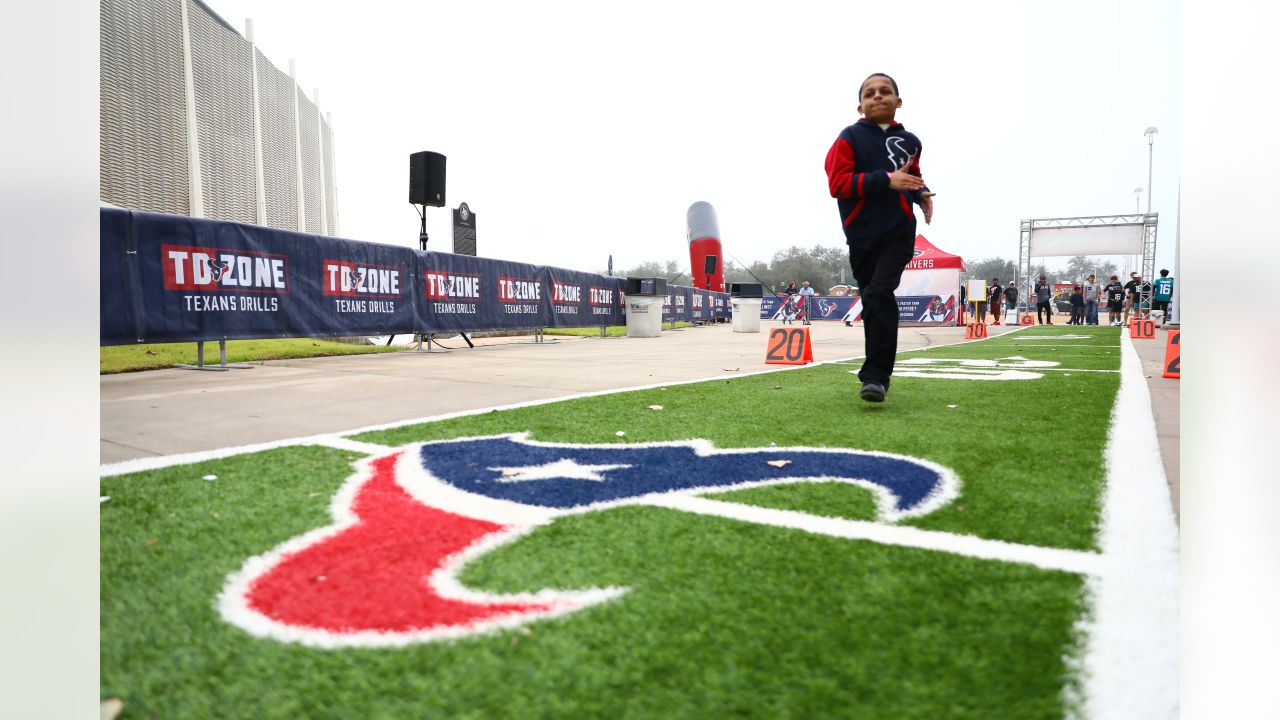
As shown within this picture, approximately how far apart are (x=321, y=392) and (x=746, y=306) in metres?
14.8

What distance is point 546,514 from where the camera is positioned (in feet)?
5.91

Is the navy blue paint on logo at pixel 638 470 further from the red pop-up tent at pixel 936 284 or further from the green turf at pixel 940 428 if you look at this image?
the red pop-up tent at pixel 936 284

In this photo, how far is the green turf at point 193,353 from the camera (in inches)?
259

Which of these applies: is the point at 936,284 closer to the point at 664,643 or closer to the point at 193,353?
the point at 193,353

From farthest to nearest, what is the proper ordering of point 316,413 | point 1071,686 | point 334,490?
point 316,413 < point 334,490 < point 1071,686

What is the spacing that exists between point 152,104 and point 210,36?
863 centimetres

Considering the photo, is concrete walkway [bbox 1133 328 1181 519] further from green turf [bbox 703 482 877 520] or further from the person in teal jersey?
the person in teal jersey

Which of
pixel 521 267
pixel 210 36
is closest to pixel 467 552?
pixel 521 267

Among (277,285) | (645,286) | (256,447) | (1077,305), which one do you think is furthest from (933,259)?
(256,447)

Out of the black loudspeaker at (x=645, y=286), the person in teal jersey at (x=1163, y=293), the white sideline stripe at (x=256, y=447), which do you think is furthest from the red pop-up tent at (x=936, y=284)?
the white sideline stripe at (x=256, y=447)

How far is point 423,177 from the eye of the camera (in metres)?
12.4
